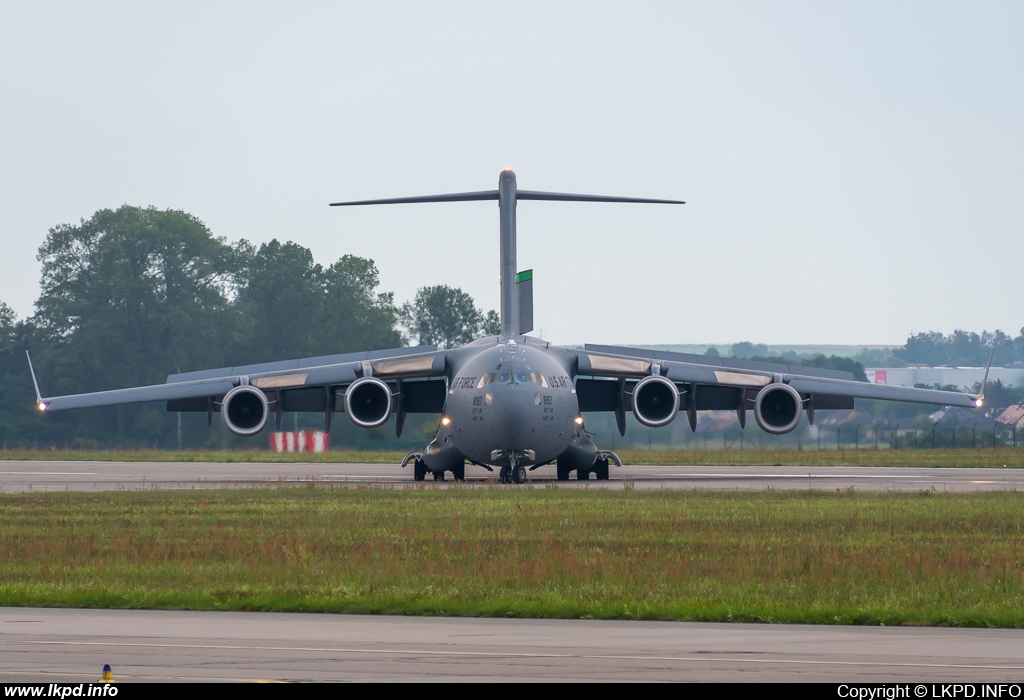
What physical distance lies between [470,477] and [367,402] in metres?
4.22

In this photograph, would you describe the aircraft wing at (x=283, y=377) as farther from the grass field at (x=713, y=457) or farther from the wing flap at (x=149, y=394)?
the grass field at (x=713, y=457)

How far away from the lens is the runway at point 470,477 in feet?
98.3

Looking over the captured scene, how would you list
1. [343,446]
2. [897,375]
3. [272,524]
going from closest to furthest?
[272,524]
[343,446]
[897,375]

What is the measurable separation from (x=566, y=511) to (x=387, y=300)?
54126 mm

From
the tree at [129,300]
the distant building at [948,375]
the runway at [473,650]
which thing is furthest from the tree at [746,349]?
the runway at [473,650]

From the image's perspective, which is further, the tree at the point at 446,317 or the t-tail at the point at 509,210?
the tree at the point at 446,317

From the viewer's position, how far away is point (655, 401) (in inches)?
1270

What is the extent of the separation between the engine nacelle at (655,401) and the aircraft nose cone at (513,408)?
373cm

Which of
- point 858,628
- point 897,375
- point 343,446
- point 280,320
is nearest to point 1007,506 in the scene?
point 858,628

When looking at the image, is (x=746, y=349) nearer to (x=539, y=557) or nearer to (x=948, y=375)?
(x=948, y=375)

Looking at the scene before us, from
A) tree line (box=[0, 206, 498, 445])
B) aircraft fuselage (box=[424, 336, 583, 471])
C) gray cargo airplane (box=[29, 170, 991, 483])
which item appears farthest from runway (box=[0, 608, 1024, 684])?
tree line (box=[0, 206, 498, 445])

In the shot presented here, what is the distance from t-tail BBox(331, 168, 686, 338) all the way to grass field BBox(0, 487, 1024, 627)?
9.89 meters

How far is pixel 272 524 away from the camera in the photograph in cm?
1981
